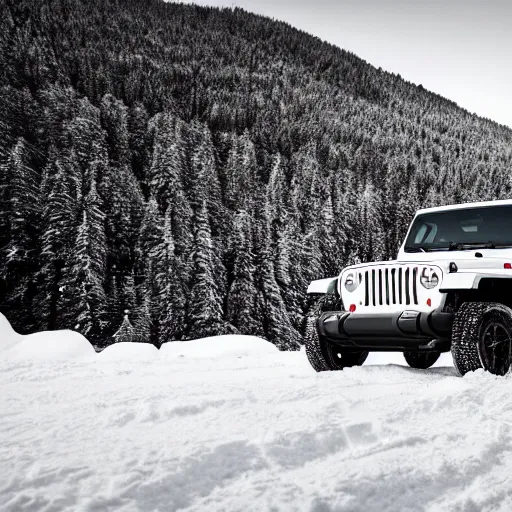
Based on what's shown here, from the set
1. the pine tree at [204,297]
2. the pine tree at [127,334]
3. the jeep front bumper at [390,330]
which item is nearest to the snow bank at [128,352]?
the jeep front bumper at [390,330]

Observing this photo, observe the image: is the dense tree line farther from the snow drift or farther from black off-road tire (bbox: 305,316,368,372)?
black off-road tire (bbox: 305,316,368,372)

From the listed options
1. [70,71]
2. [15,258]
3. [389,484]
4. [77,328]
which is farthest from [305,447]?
[70,71]

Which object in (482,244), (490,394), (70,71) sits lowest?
(490,394)

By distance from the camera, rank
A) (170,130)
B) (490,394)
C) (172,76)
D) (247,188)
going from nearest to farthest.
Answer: (490,394), (247,188), (170,130), (172,76)

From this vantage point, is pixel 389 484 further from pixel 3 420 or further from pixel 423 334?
pixel 423 334

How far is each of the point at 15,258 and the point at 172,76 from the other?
186 feet

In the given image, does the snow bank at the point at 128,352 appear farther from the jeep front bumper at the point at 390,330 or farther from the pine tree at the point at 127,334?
the pine tree at the point at 127,334

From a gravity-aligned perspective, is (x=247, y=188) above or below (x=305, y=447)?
above

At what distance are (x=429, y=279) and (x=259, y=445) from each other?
3.35 meters

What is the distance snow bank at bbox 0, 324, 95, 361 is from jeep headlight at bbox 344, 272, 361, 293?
209 inches

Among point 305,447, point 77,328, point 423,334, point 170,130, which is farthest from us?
point 170,130

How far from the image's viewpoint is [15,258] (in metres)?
36.1

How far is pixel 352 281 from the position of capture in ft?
21.1

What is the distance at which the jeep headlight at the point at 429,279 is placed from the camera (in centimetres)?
577
